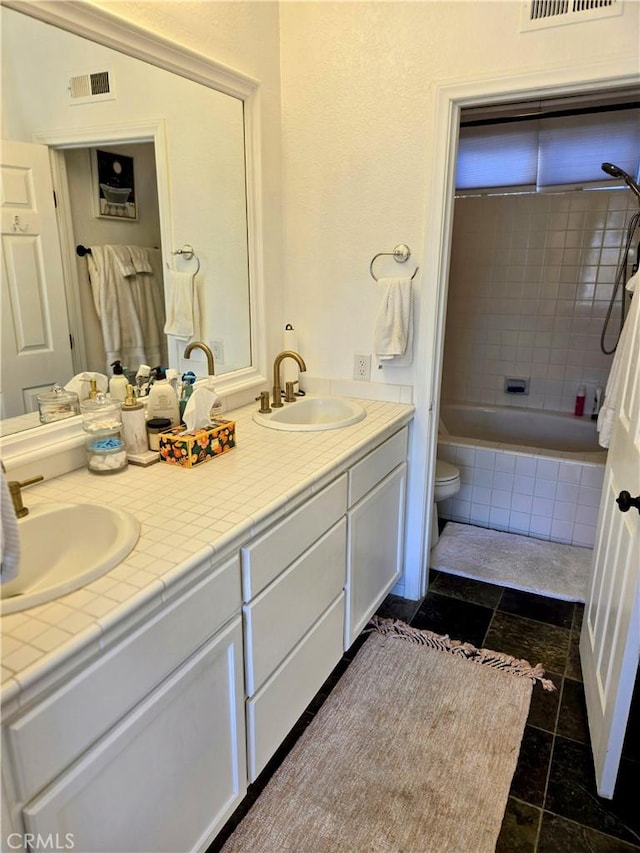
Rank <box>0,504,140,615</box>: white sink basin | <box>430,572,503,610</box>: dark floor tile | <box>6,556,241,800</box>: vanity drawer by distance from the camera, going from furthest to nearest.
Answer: <box>430,572,503,610</box>: dark floor tile → <box>0,504,140,615</box>: white sink basin → <box>6,556,241,800</box>: vanity drawer

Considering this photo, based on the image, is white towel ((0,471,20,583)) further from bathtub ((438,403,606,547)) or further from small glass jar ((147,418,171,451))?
bathtub ((438,403,606,547))

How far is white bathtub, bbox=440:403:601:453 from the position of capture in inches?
143

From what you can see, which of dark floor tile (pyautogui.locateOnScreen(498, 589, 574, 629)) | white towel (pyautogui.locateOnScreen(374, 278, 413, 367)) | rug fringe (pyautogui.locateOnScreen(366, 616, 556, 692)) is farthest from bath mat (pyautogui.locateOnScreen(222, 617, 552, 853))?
white towel (pyautogui.locateOnScreen(374, 278, 413, 367))

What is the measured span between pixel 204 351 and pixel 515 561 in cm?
184

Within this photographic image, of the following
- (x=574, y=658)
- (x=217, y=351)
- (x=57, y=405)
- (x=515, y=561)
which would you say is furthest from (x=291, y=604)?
(x=515, y=561)

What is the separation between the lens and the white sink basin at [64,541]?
115cm

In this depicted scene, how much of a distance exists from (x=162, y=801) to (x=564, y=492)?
2.43 m

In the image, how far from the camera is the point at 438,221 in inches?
81.0

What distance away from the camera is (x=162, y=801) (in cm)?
109

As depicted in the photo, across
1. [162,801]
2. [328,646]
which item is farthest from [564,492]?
[162,801]

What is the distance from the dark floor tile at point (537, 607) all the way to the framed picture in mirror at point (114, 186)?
2.13 meters

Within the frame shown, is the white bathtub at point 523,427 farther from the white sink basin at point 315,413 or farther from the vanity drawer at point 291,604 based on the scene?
the vanity drawer at point 291,604

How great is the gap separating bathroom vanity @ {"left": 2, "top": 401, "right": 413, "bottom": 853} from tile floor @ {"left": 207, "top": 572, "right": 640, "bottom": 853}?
35 centimetres

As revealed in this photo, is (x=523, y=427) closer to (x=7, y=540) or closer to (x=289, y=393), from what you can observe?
(x=289, y=393)
